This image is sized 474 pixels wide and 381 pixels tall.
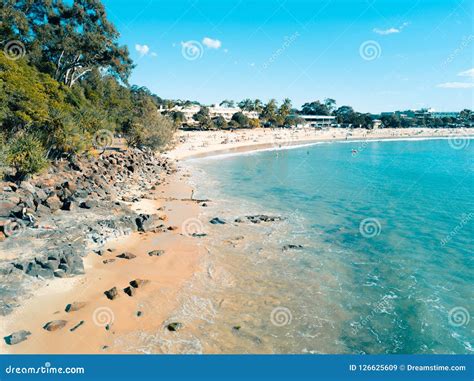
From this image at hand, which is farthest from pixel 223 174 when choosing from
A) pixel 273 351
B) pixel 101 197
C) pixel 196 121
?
pixel 196 121

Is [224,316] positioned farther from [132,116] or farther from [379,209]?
[132,116]

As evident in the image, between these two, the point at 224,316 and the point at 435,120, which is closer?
the point at 224,316

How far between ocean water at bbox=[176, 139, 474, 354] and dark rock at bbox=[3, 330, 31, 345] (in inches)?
172

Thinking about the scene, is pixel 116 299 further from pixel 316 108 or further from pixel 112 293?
pixel 316 108

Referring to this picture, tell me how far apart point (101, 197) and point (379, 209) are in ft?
66.4

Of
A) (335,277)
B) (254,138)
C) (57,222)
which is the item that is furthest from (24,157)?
(254,138)

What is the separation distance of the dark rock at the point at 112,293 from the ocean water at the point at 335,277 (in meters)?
2.29

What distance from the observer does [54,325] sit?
10.2 m

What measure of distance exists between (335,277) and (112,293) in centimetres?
883

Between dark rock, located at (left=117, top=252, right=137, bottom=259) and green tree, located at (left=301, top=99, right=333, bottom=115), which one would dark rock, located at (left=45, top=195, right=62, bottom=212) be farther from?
green tree, located at (left=301, top=99, right=333, bottom=115)

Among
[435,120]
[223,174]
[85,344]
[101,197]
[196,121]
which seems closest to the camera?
[85,344]

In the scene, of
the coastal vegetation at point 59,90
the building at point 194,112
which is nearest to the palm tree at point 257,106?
the building at point 194,112

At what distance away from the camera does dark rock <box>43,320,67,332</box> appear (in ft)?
33.1

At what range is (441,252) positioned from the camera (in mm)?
18375
